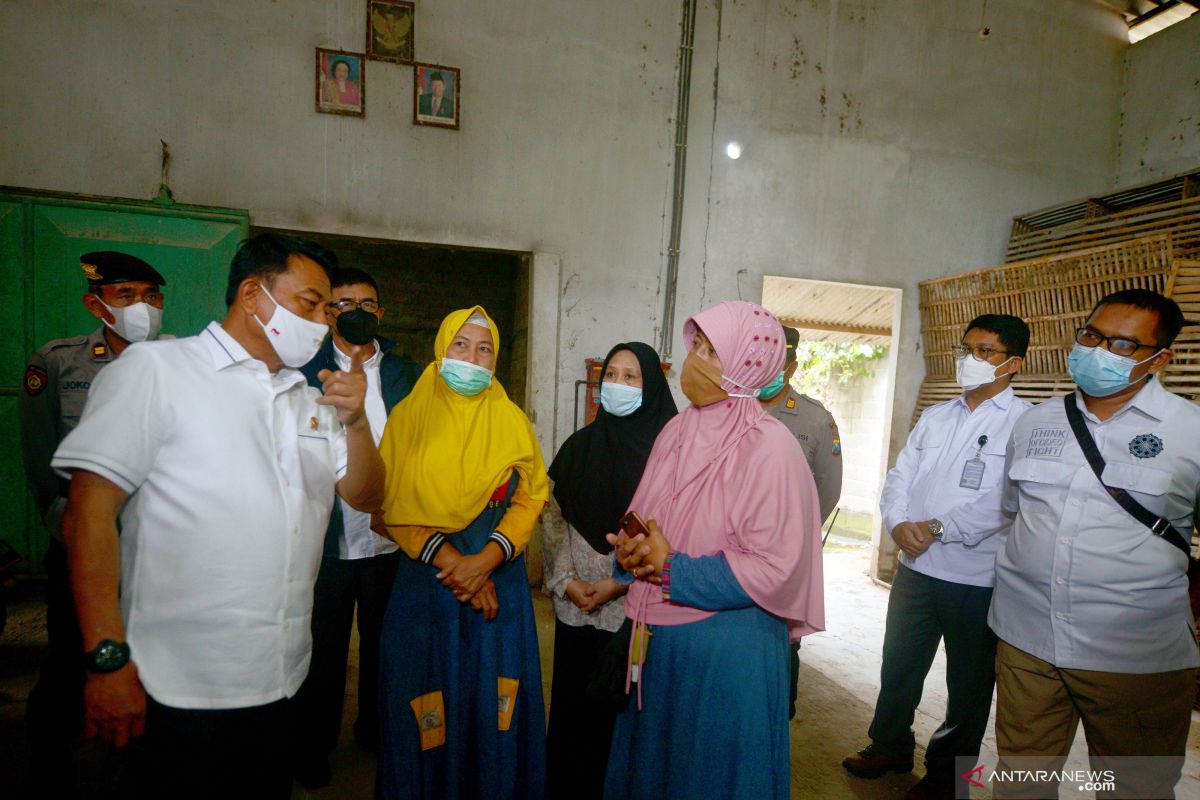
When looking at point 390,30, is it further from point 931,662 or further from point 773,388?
point 931,662

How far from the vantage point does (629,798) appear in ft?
5.13

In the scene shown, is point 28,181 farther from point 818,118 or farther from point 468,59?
point 818,118

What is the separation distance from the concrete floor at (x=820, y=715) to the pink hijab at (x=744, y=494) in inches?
57.8

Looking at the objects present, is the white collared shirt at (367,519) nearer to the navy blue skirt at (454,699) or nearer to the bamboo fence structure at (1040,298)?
the navy blue skirt at (454,699)

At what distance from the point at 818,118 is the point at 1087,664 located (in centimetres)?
454

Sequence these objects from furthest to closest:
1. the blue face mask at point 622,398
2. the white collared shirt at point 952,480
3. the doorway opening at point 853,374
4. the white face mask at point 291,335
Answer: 1. the doorway opening at point 853,374
2. the white collared shirt at point 952,480
3. the blue face mask at point 622,398
4. the white face mask at point 291,335

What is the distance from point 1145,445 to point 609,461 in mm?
1522

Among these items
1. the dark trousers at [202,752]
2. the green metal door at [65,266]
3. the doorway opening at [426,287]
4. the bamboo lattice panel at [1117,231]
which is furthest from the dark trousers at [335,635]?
the doorway opening at [426,287]

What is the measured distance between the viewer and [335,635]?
2240 millimetres

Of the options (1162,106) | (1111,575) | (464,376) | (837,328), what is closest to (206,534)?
(464,376)

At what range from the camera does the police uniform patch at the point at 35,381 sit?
2.12 meters

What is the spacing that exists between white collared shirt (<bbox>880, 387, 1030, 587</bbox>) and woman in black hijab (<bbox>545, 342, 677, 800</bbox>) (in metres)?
1.25

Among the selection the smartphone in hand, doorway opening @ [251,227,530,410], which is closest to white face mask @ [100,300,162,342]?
the smartphone in hand

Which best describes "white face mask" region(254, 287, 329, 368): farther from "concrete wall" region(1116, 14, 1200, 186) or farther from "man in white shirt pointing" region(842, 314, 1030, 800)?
"concrete wall" region(1116, 14, 1200, 186)
